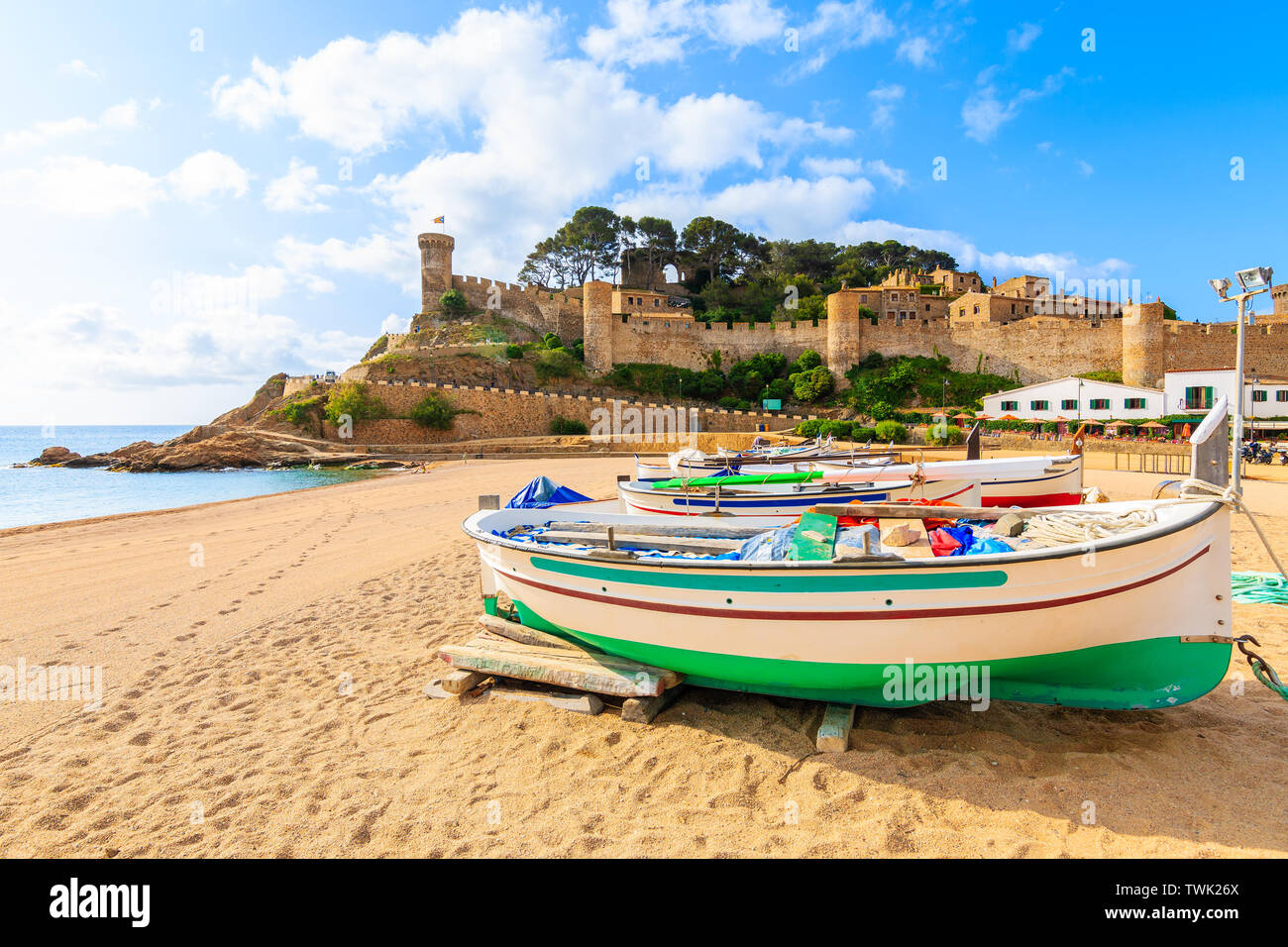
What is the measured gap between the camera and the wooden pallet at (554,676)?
4.23m

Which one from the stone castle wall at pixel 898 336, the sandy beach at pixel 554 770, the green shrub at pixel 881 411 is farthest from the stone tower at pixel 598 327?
the sandy beach at pixel 554 770

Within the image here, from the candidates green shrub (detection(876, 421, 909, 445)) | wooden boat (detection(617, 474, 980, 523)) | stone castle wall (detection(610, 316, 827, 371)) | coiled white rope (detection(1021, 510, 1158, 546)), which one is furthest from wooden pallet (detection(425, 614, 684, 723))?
stone castle wall (detection(610, 316, 827, 371))

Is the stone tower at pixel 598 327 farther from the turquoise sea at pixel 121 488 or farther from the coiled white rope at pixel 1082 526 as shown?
the coiled white rope at pixel 1082 526

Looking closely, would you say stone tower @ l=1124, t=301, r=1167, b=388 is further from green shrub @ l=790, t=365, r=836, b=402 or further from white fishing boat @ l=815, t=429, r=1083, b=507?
white fishing boat @ l=815, t=429, r=1083, b=507

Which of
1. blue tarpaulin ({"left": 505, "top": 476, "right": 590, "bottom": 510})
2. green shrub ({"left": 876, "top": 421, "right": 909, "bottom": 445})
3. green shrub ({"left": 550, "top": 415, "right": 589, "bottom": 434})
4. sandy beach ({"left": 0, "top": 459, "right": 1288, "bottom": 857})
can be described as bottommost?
sandy beach ({"left": 0, "top": 459, "right": 1288, "bottom": 857})

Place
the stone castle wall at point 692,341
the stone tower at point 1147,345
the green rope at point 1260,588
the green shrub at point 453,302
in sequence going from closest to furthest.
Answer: the green rope at point 1260,588, the stone tower at point 1147,345, the stone castle wall at point 692,341, the green shrub at point 453,302

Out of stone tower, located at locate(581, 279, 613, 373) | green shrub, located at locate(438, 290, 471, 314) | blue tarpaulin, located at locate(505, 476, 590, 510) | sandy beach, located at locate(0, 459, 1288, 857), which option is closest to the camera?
sandy beach, located at locate(0, 459, 1288, 857)

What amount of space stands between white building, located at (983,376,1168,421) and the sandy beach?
3398cm

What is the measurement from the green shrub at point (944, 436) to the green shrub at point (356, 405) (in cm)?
3372

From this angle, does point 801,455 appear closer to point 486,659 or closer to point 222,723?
point 486,659

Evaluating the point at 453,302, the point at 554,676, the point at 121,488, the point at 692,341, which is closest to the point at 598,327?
the point at 692,341

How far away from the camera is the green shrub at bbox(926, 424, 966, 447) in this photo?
3097 centimetres

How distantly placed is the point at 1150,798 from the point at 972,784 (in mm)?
842
